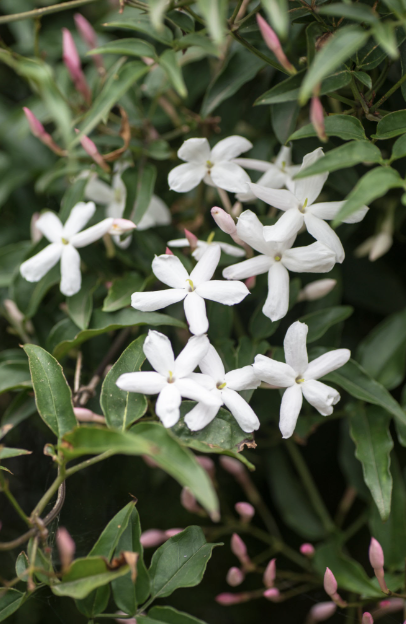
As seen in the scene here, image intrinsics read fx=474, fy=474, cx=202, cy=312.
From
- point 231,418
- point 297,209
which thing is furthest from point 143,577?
point 297,209

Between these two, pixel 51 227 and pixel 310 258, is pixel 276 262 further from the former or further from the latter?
pixel 51 227

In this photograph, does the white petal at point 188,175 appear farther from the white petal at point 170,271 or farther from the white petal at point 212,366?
the white petal at point 212,366

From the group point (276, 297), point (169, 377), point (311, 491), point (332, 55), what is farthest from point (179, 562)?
point (332, 55)

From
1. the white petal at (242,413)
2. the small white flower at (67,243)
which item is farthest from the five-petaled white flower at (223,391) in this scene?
the small white flower at (67,243)

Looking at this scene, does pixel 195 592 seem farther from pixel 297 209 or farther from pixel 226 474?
pixel 297 209

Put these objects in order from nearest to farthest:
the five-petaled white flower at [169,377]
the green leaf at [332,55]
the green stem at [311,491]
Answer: the green leaf at [332,55] → the five-petaled white flower at [169,377] → the green stem at [311,491]

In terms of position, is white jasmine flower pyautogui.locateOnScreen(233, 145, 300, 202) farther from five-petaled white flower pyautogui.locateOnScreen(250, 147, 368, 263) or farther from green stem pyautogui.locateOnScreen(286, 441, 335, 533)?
green stem pyautogui.locateOnScreen(286, 441, 335, 533)

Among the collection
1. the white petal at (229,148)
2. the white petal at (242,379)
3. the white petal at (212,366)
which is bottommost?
the white petal at (242,379)
